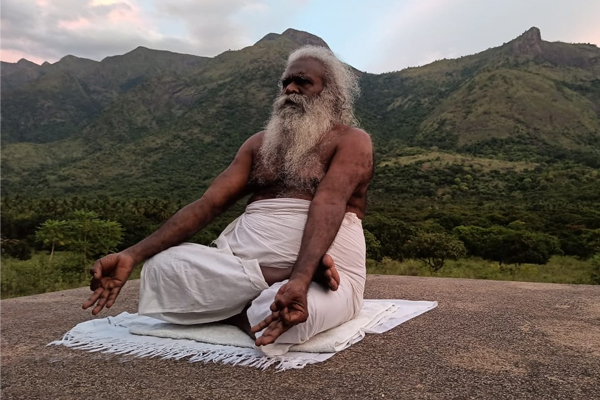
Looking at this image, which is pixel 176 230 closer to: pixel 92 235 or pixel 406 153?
pixel 92 235

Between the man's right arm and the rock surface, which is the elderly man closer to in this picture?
the man's right arm

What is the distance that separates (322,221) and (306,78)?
1082mm

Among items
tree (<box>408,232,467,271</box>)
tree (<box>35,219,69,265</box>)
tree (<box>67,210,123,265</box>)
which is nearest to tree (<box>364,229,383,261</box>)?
tree (<box>408,232,467,271</box>)

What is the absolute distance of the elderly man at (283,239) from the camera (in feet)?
8.00

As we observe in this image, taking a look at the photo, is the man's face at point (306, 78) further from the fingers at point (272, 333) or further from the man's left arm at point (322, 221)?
the fingers at point (272, 333)

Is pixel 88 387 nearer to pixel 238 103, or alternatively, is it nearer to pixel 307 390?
pixel 307 390

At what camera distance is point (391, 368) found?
224 centimetres

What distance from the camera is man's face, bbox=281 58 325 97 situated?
10.4 feet

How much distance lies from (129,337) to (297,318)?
1143 millimetres

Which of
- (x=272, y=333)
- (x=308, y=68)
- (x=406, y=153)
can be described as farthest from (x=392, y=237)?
(x=406, y=153)

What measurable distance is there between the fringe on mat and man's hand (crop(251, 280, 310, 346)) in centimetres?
16

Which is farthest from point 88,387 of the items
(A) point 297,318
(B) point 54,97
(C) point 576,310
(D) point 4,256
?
(B) point 54,97

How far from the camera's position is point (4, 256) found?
56.7 feet

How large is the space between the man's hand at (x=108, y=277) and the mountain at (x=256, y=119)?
52364mm
